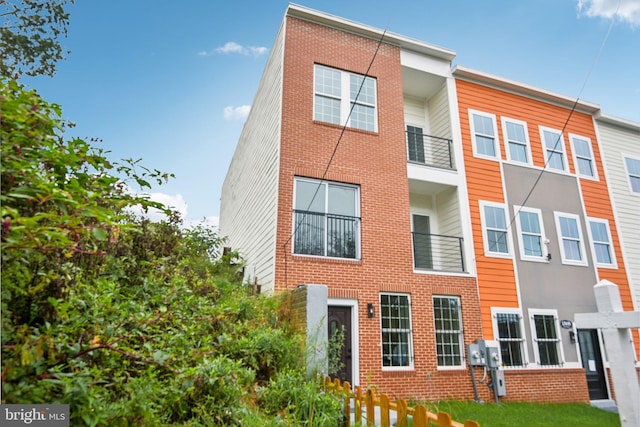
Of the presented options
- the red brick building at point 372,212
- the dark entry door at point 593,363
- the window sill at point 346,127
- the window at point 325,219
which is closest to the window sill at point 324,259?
the red brick building at point 372,212

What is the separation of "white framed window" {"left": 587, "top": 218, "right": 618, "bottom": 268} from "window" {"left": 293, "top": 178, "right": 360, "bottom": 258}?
28.7 ft

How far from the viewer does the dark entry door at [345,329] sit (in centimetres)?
816

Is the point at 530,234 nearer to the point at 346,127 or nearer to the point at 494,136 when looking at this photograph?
the point at 494,136

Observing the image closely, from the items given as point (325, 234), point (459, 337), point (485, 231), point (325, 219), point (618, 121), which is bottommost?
point (459, 337)

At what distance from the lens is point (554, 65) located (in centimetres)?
732

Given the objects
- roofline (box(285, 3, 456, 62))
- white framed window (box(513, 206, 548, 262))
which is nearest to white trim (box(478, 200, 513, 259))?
white framed window (box(513, 206, 548, 262))

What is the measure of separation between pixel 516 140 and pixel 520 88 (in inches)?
76.9

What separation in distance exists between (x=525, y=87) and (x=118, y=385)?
14.6 meters

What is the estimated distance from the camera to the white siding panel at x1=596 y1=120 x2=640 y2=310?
13.0m

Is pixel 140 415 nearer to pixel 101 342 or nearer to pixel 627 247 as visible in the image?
pixel 101 342

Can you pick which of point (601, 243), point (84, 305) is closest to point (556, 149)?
point (601, 243)

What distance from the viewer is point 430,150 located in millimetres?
12375

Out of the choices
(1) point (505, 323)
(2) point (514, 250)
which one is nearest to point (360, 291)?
(1) point (505, 323)

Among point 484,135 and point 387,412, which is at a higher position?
point 484,135
